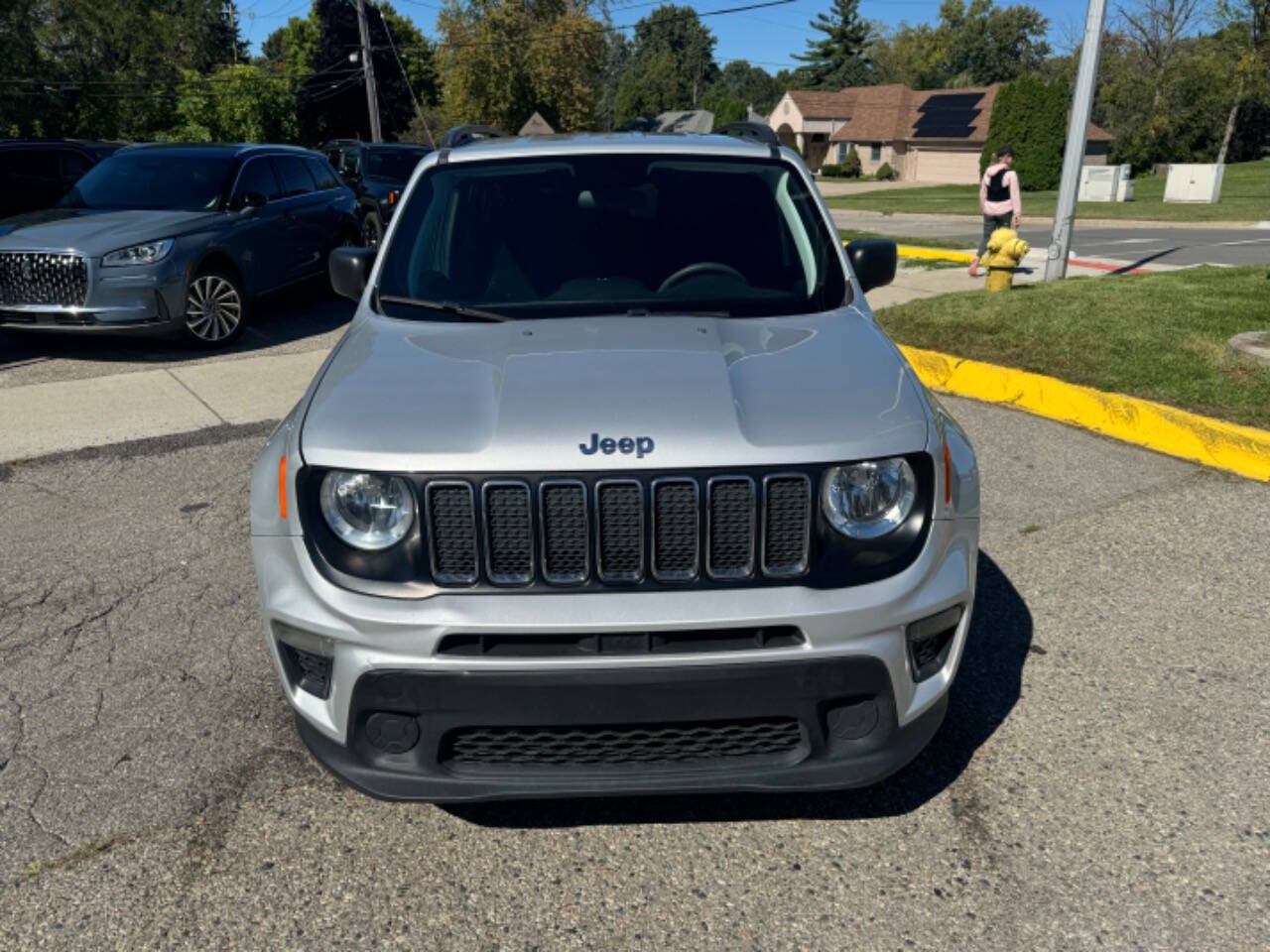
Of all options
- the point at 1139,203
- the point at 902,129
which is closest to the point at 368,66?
the point at 1139,203

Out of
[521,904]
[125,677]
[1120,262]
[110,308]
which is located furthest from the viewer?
[1120,262]

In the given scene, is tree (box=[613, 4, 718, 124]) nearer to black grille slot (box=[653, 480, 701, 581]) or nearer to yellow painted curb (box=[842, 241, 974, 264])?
yellow painted curb (box=[842, 241, 974, 264])

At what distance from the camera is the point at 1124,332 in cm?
798

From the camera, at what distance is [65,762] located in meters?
3.18

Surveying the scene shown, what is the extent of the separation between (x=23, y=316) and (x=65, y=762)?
648 centimetres

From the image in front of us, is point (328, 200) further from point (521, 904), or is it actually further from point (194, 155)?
point (521, 904)

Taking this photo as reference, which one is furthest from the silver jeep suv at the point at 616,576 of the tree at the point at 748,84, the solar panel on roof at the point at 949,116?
the tree at the point at 748,84

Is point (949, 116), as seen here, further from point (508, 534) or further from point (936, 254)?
point (508, 534)

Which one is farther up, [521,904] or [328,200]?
[328,200]

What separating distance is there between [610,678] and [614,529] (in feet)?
1.12

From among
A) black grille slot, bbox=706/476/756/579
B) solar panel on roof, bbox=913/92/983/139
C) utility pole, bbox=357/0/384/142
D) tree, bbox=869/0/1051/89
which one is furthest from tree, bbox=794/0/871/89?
black grille slot, bbox=706/476/756/579

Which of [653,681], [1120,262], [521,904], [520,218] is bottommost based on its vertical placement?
[1120,262]

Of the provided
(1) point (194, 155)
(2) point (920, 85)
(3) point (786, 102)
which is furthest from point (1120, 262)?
(2) point (920, 85)

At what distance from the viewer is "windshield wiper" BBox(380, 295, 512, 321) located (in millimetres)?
3416
